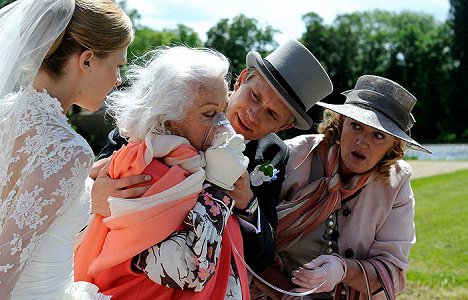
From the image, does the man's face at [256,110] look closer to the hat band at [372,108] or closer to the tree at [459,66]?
the hat band at [372,108]

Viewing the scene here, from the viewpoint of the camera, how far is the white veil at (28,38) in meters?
2.33

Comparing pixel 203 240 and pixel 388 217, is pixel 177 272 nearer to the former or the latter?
pixel 203 240

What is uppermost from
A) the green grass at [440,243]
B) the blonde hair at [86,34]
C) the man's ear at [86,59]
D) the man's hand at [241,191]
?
the blonde hair at [86,34]

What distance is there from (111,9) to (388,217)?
7.13ft

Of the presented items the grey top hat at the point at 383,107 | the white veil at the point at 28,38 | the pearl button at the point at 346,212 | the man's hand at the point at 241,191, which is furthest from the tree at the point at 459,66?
the white veil at the point at 28,38

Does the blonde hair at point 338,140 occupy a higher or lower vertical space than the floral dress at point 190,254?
lower

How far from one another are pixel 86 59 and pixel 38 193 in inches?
20.4

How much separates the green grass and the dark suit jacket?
315 centimetres

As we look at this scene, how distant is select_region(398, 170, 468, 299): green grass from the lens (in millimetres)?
6461

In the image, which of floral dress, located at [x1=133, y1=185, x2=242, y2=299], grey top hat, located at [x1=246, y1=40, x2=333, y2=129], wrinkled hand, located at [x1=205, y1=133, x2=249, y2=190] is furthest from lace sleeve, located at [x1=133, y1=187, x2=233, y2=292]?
grey top hat, located at [x1=246, y1=40, x2=333, y2=129]

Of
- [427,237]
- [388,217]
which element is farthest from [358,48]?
[388,217]

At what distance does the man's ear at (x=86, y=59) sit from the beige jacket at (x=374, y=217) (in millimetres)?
1725

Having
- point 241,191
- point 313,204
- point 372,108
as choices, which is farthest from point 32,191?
point 372,108

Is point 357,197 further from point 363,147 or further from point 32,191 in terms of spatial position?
point 32,191
